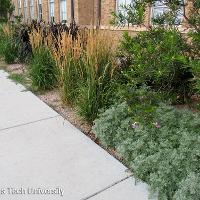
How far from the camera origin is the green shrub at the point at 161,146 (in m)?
2.49

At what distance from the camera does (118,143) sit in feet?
11.0

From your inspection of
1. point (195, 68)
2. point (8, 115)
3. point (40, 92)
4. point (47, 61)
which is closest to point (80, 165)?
point (195, 68)

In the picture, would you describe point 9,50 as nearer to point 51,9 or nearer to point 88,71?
point 88,71

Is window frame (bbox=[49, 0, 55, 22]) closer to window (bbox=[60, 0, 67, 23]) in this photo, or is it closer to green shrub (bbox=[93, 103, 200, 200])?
window (bbox=[60, 0, 67, 23])

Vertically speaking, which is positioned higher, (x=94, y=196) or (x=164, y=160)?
(x=164, y=160)

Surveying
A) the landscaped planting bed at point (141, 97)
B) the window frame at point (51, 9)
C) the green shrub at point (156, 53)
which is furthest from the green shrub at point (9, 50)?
the window frame at point (51, 9)

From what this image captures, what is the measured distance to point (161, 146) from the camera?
2930 millimetres

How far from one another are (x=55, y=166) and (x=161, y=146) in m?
1.12

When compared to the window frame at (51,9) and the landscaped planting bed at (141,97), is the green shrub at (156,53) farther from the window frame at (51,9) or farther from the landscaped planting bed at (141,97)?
the window frame at (51,9)

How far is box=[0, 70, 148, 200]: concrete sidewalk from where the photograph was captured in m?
2.69

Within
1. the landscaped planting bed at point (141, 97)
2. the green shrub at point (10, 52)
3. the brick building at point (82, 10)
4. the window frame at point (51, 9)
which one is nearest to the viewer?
the landscaped planting bed at point (141, 97)

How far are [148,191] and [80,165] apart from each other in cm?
81

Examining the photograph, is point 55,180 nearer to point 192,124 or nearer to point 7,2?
point 192,124

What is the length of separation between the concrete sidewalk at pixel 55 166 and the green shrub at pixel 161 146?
0.58ft
